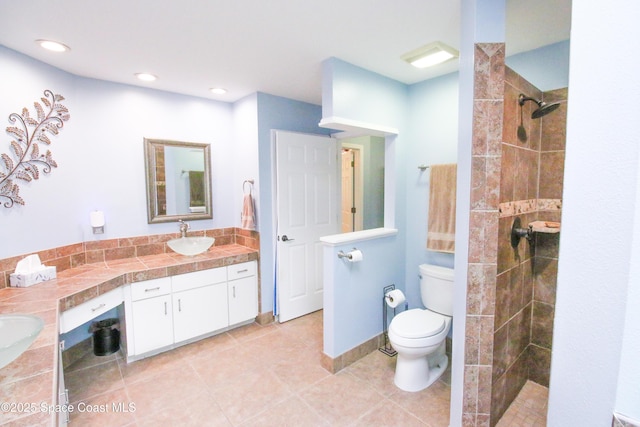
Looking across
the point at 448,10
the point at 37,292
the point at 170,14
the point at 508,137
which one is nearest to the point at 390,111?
the point at 448,10

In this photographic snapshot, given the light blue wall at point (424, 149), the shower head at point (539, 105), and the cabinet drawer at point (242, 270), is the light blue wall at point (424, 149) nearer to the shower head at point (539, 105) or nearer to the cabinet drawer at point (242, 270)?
the shower head at point (539, 105)

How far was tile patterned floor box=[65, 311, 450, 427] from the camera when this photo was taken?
1.87 meters

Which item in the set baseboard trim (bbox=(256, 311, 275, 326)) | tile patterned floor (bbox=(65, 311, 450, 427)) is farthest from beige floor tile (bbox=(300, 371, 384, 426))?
baseboard trim (bbox=(256, 311, 275, 326))

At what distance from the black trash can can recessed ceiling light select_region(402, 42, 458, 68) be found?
3263 millimetres

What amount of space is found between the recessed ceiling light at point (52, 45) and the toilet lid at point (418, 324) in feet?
9.56

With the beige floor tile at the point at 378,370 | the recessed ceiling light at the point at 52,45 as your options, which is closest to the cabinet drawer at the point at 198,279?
the beige floor tile at the point at 378,370

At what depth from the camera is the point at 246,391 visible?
2.12 metres

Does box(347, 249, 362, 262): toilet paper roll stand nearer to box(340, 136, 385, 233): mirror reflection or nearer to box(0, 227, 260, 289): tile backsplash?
box(0, 227, 260, 289): tile backsplash

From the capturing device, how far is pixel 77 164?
2533 mm

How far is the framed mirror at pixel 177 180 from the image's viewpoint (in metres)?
2.91

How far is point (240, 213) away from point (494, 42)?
273 cm

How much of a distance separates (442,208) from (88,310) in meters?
2.74

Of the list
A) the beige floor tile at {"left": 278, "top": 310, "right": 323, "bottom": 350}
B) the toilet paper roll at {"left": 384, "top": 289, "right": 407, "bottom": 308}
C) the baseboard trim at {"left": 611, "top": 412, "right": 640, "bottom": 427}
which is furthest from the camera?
the beige floor tile at {"left": 278, "top": 310, "right": 323, "bottom": 350}

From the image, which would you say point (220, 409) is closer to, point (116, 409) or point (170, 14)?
point (116, 409)
